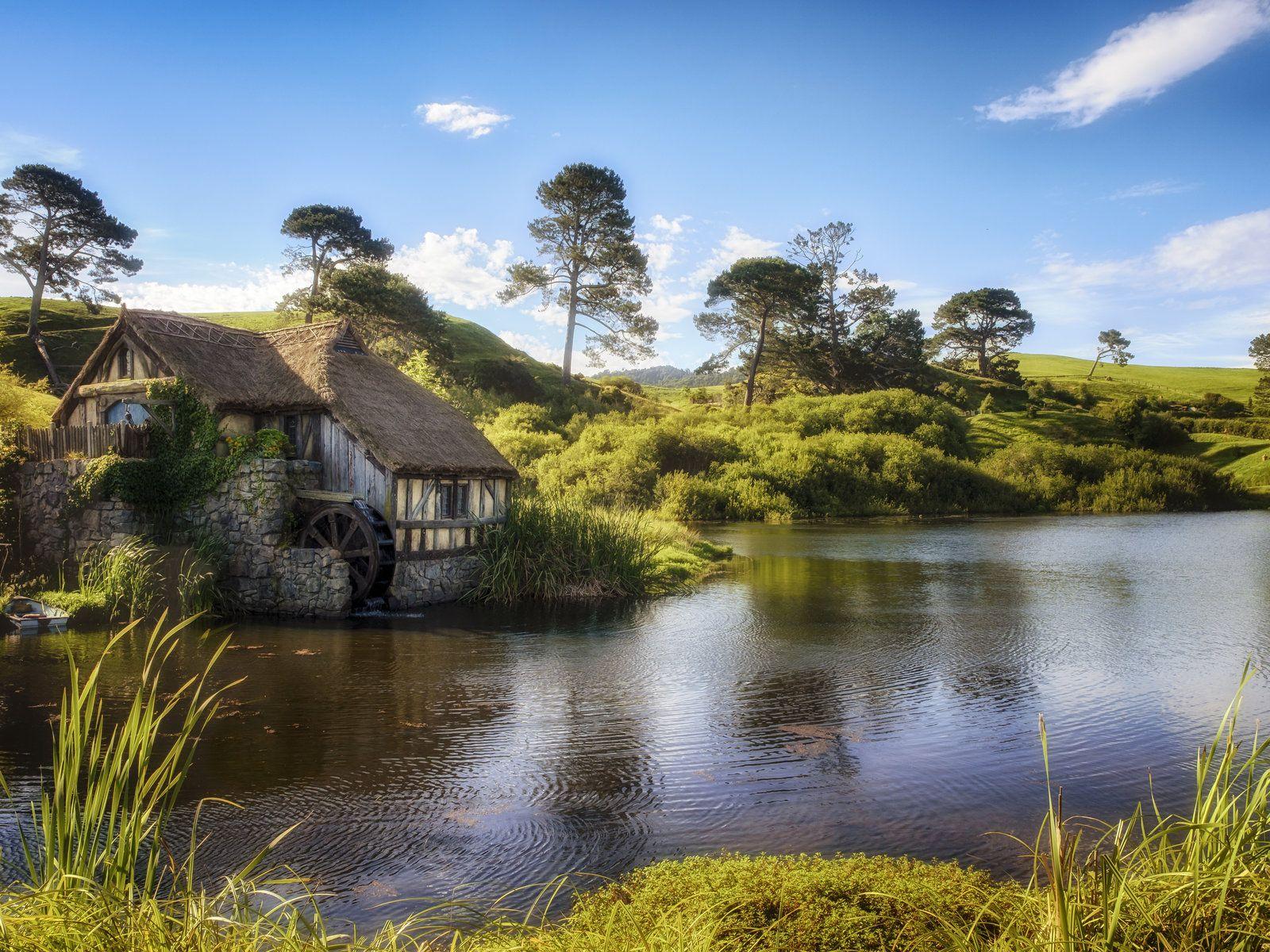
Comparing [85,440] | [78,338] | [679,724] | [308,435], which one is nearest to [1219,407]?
[308,435]

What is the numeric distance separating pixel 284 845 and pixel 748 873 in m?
3.69

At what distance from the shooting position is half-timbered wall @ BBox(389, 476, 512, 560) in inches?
690

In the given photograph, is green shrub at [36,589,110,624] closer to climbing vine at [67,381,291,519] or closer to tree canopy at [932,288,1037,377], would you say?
climbing vine at [67,381,291,519]

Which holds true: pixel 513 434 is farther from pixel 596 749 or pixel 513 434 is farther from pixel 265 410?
pixel 596 749

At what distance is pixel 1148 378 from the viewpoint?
287ft

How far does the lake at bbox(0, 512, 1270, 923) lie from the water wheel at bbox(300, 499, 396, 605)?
1.13m

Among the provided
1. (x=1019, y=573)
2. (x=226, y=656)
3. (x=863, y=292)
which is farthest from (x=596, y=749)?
(x=863, y=292)

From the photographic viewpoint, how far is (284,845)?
6641 mm

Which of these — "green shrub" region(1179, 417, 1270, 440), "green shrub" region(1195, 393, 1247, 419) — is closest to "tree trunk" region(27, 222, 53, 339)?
"green shrub" region(1179, 417, 1270, 440)

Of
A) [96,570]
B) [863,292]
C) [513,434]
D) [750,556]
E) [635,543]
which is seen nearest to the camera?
[96,570]

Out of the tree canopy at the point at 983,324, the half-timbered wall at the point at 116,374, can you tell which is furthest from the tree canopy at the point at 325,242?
the tree canopy at the point at 983,324

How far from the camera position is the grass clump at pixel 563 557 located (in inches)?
747

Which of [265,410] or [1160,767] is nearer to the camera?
[1160,767]

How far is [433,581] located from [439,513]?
4.71 feet
